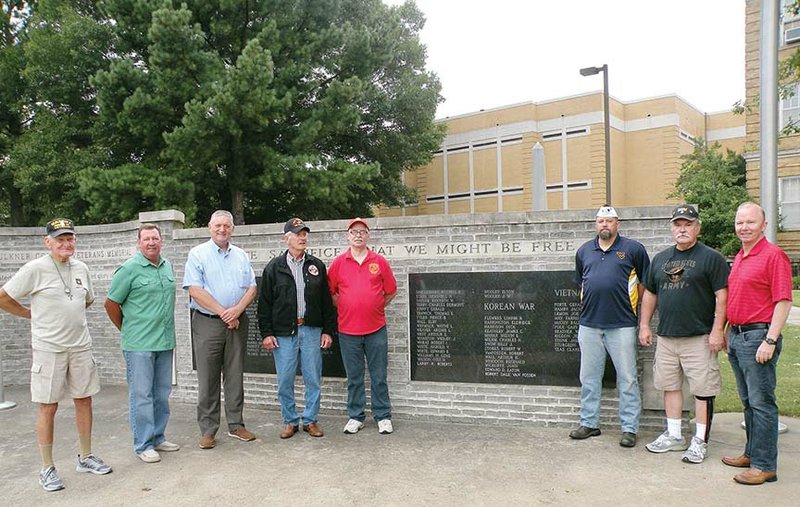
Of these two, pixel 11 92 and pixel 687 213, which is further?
pixel 11 92

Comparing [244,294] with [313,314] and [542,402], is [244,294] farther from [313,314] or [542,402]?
[542,402]

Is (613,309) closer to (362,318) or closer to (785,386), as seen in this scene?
(362,318)

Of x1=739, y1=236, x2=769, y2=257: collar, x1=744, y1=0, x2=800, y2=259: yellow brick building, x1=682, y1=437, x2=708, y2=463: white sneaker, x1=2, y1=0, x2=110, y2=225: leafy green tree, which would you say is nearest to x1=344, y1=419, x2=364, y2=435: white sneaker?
x1=682, y1=437, x2=708, y2=463: white sneaker

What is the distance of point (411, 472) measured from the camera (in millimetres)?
4445

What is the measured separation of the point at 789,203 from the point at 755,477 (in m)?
21.4

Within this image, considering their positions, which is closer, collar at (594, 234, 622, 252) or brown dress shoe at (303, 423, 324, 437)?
collar at (594, 234, 622, 252)

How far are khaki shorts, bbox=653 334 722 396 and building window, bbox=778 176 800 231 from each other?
805 inches

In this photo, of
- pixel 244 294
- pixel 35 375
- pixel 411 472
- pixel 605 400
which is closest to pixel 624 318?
pixel 605 400

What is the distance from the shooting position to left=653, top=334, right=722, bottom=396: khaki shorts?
4465mm

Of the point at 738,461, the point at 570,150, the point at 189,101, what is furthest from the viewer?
the point at 570,150

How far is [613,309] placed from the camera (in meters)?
4.88

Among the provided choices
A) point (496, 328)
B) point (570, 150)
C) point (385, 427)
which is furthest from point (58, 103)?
point (570, 150)

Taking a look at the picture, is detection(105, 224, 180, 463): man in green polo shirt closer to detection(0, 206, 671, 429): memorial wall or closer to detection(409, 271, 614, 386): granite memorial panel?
detection(0, 206, 671, 429): memorial wall

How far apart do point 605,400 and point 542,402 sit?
57cm
